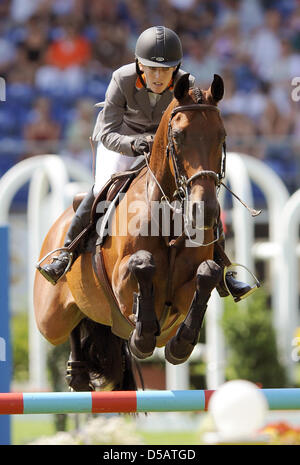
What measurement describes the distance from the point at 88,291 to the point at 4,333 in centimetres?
64

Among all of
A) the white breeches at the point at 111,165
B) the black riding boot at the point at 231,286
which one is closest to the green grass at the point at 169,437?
the black riding boot at the point at 231,286

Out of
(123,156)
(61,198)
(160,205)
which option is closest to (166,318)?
(160,205)

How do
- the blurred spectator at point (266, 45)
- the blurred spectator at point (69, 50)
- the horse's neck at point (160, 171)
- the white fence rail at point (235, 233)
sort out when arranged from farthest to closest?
1. the blurred spectator at point (266, 45)
2. the blurred spectator at point (69, 50)
3. the white fence rail at point (235, 233)
4. the horse's neck at point (160, 171)

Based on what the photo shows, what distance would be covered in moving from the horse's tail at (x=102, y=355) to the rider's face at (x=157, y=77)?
169cm

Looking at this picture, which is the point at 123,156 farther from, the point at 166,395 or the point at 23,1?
the point at 23,1

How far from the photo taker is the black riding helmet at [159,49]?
4.76 meters

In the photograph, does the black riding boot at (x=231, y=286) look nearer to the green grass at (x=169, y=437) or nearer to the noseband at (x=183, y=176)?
the noseband at (x=183, y=176)

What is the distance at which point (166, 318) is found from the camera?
15.6 feet

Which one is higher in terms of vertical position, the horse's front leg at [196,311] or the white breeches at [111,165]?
the white breeches at [111,165]

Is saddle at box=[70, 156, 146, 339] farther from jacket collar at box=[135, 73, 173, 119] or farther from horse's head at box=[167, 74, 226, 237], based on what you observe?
horse's head at box=[167, 74, 226, 237]

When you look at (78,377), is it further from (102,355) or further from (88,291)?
(88,291)

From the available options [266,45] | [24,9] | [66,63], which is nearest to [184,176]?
[66,63]

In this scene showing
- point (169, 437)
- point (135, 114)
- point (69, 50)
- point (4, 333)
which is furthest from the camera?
point (69, 50)

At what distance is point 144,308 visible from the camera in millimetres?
4500
